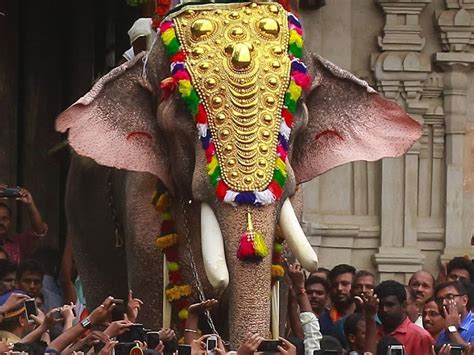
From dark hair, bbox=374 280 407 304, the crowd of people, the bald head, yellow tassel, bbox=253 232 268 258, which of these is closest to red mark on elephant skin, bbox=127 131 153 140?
the crowd of people

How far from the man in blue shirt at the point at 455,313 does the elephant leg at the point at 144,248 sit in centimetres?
160

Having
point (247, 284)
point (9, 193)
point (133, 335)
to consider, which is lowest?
point (133, 335)

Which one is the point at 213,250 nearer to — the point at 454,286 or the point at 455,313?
the point at 455,313

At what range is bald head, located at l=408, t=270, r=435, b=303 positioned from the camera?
1705cm

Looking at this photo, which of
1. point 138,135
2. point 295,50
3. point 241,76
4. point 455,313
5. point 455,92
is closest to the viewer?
point 241,76

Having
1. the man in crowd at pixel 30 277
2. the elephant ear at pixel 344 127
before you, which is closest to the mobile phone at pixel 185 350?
the elephant ear at pixel 344 127

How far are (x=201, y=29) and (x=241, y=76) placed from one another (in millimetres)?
318

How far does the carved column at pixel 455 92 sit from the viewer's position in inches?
827

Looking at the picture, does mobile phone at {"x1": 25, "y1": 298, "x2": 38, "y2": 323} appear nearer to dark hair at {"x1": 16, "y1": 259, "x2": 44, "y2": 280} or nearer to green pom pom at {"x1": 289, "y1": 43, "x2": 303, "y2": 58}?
green pom pom at {"x1": 289, "y1": 43, "x2": 303, "y2": 58}

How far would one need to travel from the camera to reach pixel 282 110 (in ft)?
44.2

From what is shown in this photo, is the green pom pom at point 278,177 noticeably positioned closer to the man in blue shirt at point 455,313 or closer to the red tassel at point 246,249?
the red tassel at point 246,249

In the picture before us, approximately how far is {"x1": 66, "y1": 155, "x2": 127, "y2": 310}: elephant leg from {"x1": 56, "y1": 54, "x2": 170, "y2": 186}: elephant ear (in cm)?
112

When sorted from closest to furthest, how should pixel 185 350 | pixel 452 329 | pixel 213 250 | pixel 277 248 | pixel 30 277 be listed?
pixel 185 350 < pixel 213 250 < pixel 277 248 < pixel 452 329 < pixel 30 277

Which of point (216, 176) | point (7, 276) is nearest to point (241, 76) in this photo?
point (216, 176)
